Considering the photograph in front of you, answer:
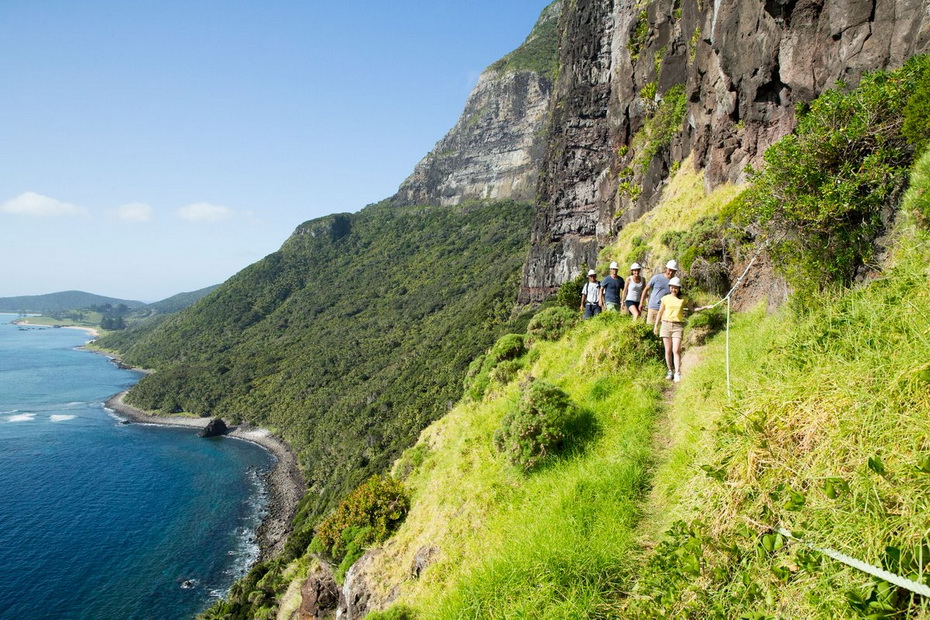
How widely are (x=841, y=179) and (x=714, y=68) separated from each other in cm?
1435

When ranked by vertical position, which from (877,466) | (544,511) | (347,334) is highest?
(877,466)

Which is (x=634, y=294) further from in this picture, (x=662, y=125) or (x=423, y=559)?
(x=662, y=125)

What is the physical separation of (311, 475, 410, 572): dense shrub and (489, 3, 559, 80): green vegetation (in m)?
167

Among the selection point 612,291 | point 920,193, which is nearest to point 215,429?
point 612,291

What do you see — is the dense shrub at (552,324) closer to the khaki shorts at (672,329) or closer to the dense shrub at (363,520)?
the khaki shorts at (672,329)

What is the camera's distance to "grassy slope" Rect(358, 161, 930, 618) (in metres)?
2.99

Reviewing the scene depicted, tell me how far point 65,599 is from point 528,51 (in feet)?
624

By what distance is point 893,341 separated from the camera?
4.08 m

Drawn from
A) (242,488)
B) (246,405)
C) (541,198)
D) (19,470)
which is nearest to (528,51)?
(541,198)

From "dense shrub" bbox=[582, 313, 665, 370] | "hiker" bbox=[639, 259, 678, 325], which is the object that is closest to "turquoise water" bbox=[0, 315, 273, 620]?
"dense shrub" bbox=[582, 313, 665, 370]

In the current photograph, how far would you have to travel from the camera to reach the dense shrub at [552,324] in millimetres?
13523

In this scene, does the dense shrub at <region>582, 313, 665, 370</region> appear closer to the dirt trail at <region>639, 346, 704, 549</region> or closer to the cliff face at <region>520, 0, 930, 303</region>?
the dirt trail at <region>639, 346, 704, 549</region>

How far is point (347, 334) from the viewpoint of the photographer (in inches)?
4756

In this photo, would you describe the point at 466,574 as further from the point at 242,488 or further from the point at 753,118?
the point at 242,488
